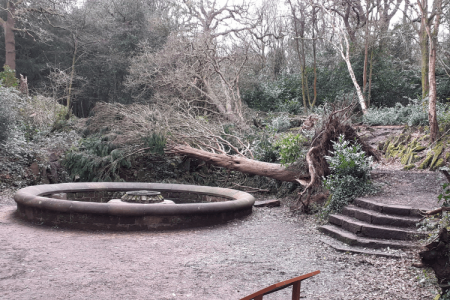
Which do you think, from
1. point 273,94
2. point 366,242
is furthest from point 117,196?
point 273,94

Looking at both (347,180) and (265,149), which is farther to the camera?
(265,149)

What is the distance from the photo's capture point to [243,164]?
1002 centimetres

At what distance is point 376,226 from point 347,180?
1463mm

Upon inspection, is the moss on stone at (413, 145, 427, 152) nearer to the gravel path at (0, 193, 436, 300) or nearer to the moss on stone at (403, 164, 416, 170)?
the moss on stone at (403, 164, 416, 170)

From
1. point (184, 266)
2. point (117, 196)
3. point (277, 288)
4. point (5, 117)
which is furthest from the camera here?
point (5, 117)

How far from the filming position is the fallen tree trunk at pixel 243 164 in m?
9.08

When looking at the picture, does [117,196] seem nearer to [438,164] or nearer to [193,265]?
[193,265]

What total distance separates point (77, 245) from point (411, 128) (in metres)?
10.1

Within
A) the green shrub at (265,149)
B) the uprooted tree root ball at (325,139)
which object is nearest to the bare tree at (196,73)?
the green shrub at (265,149)

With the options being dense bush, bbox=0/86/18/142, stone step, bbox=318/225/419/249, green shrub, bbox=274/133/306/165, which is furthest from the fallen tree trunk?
dense bush, bbox=0/86/18/142

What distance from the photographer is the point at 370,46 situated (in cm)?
1656

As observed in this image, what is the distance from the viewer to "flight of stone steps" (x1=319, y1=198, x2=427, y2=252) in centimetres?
521

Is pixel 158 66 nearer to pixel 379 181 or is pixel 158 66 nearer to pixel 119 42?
pixel 119 42

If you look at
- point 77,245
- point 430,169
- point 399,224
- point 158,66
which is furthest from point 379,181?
point 158,66
